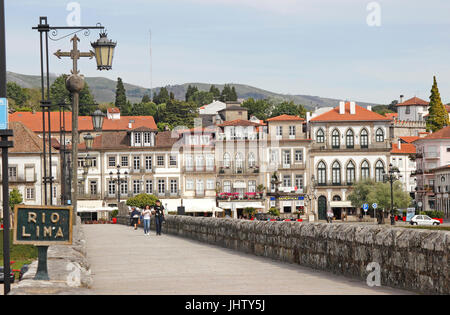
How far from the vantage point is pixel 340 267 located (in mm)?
13820

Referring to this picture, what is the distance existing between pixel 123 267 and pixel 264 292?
20.2 feet

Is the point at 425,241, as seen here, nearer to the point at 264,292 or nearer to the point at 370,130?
the point at 264,292

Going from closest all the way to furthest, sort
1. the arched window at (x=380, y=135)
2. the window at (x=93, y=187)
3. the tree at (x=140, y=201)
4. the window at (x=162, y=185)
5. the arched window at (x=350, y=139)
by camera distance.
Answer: the tree at (x=140, y=201) → the window at (x=93, y=187) → the window at (x=162, y=185) → the arched window at (x=350, y=139) → the arched window at (x=380, y=135)

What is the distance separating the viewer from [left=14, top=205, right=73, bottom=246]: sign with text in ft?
33.6

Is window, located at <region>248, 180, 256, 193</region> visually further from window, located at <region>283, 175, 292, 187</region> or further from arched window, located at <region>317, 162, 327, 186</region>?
arched window, located at <region>317, 162, 327, 186</region>

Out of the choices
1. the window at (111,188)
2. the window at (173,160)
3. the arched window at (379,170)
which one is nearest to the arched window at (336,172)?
the arched window at (379,170)

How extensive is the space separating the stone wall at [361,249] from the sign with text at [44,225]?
4.24 meters

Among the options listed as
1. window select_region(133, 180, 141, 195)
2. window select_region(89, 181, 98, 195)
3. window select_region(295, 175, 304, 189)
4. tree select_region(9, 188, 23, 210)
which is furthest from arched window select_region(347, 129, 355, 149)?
tree select_region(9, 188, 23, 210)

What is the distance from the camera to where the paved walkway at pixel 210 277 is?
37.7 feet

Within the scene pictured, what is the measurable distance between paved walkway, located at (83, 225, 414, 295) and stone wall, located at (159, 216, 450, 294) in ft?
0.78

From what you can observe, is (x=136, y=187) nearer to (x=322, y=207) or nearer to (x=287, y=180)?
(x=287, y=180)

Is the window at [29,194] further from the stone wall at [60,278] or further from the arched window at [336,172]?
the stone wall at [60,278]

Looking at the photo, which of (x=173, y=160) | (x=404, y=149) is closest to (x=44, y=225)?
(x=173, y=160)
